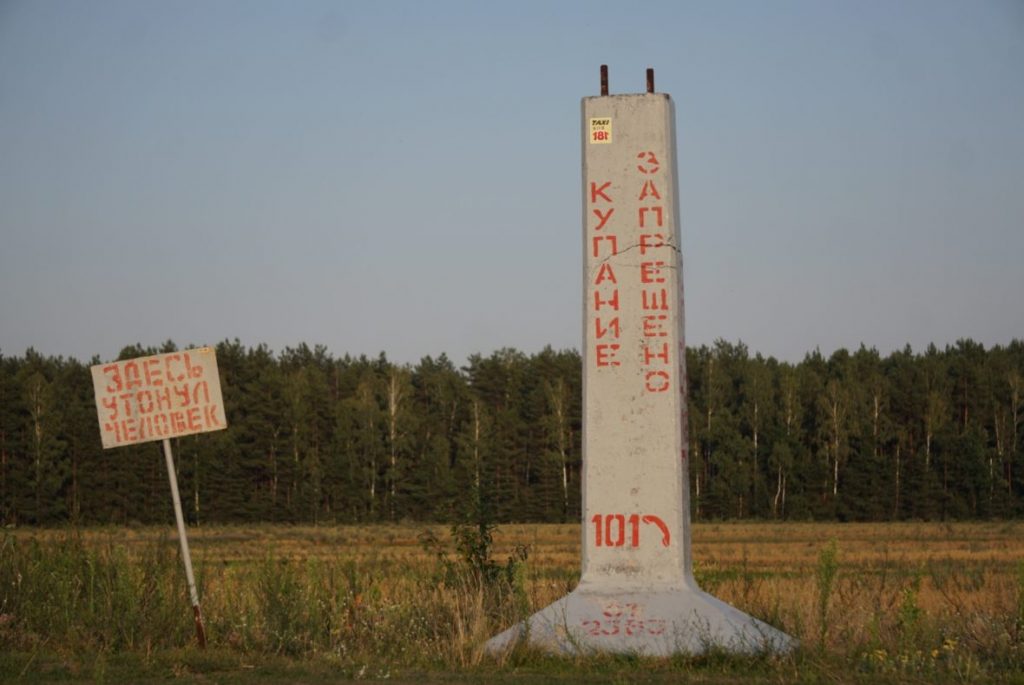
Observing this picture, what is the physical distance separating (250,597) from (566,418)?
3099 inches

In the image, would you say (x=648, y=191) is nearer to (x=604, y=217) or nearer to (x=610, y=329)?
(x=604, y=217)

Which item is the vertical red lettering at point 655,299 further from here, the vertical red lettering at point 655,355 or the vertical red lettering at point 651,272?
the vertical red lettering at point 655,355

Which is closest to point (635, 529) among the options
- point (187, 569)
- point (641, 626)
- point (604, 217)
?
point (641, 626)

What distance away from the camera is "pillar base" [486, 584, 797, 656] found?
11.3m

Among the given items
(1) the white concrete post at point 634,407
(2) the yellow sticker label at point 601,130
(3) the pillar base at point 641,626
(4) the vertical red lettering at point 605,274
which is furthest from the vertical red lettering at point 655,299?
(3) the pillar base at point 641,626

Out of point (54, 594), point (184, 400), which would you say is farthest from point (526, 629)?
point (54, 594)

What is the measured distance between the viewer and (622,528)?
12188 millimetres

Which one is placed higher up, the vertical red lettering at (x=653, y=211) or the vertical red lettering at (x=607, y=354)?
the vertical red lettering at (x=653, y=211)

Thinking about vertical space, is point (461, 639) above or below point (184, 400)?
below

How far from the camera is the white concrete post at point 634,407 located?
472 inches

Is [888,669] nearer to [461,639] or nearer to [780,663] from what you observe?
[780,663]

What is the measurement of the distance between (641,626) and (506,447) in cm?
8046

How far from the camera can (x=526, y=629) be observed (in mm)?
11633

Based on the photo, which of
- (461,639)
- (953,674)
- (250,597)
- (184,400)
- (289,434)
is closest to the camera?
(953,674)
